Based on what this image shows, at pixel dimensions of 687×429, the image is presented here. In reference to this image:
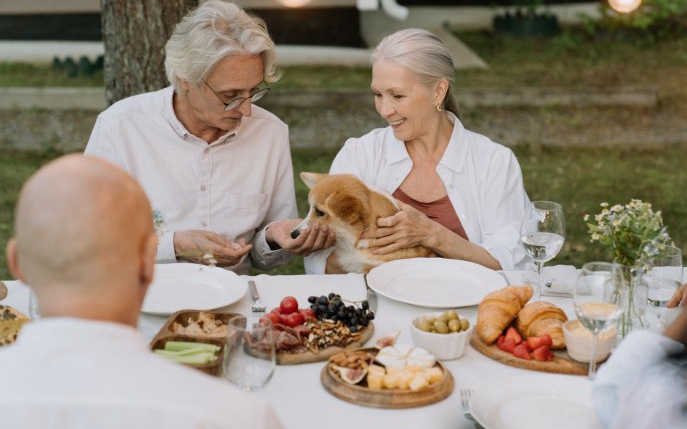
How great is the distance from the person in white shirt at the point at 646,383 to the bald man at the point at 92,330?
0.73 metres

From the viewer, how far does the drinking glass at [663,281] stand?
3.12 m

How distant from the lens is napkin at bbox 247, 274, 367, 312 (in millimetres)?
3299

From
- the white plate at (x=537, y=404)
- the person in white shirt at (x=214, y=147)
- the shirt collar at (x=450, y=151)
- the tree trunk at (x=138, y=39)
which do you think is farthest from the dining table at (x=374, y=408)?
the tree trunk at (x=138, y=39)

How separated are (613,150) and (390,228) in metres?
6.77

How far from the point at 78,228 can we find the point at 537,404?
147 centimetres

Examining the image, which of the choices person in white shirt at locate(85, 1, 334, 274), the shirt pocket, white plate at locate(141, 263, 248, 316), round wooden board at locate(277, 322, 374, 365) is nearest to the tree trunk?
person in white shirt at locate(85, 1, 334, 274)

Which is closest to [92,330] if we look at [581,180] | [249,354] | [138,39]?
[249,354]

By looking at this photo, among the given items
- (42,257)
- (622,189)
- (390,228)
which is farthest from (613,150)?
(42,257)

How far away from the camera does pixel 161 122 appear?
163 inches

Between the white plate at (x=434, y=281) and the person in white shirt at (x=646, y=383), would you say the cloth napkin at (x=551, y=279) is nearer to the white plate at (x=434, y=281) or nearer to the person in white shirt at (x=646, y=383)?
the white plate at (x=434, y=281)

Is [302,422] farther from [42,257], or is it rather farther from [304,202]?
[304,202]

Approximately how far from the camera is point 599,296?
2.52 m

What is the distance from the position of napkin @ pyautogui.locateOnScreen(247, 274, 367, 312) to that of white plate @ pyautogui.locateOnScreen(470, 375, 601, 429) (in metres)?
0.87

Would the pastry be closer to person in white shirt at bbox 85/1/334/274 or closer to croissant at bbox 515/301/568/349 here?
person in white shirt at bbox 85/1/334/274
